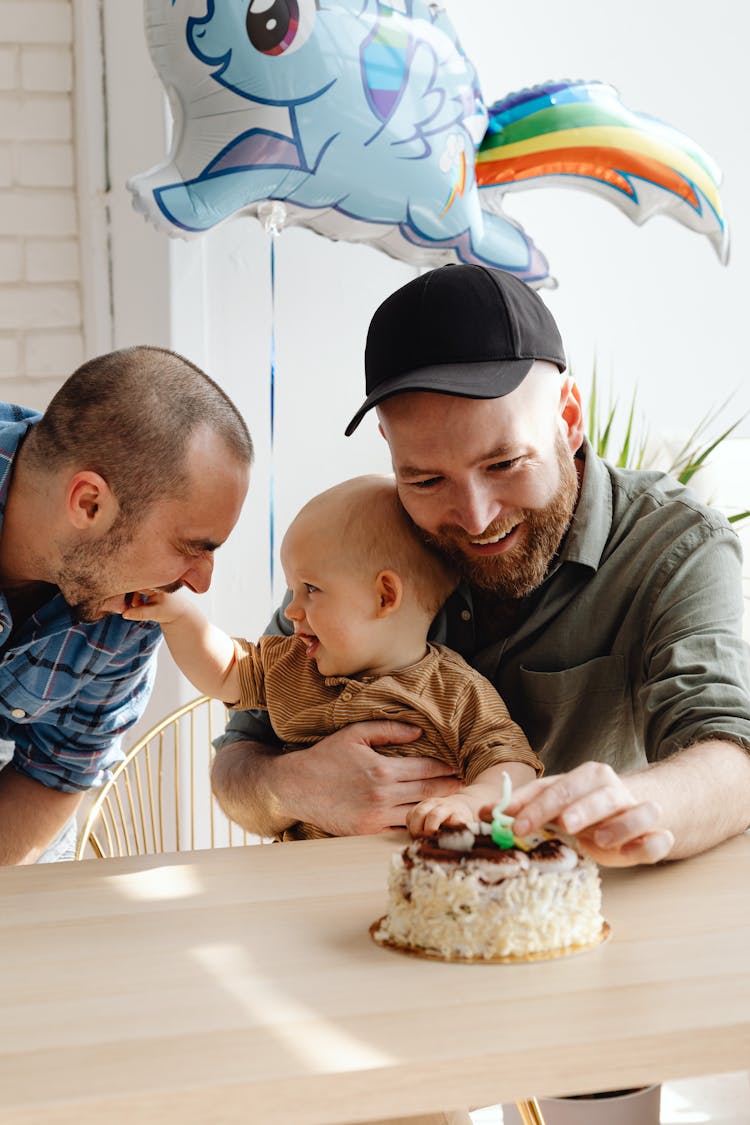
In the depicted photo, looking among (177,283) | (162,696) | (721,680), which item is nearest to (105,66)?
(177,283)

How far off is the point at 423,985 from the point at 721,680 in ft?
2.16

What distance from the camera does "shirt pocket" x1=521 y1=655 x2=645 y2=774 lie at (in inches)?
65.8

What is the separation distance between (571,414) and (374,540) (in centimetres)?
37

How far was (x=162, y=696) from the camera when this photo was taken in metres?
3.18

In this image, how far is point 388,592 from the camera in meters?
1.70

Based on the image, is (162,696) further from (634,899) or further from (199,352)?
(634,899)

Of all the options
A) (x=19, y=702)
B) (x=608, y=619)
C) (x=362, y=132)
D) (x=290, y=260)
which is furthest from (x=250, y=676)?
(x=290, y=260)

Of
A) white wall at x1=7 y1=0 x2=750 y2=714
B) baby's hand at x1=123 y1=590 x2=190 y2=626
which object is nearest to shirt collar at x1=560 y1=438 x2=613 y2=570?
baby's hand at x1=123 y1=590 x2=190 y2=626

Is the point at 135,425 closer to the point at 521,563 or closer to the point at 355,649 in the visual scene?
the point at 355,649

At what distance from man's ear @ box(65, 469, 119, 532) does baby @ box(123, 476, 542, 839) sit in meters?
0.13

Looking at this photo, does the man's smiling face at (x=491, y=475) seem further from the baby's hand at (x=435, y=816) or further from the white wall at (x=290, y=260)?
the white wall at (x=290, y=260)

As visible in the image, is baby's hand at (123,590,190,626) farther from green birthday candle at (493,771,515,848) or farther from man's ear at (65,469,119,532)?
green birthday candle at (493,771,515,848)

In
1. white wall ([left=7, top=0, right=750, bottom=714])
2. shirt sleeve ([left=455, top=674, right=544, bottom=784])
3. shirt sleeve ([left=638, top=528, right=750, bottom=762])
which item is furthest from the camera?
white wall ([left=7, top=0, right=750, bottom=714])

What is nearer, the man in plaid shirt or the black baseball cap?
the black baseball cap
